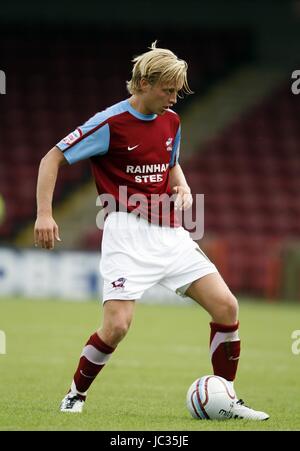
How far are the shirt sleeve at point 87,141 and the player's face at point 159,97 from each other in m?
0.29

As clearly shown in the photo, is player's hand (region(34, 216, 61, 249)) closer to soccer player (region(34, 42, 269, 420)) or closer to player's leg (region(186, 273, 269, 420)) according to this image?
soccer player (region(34, 42, 269, 420))

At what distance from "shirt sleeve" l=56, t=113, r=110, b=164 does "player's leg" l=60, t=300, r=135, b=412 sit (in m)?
0.88

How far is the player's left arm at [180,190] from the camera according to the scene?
6.38 metres

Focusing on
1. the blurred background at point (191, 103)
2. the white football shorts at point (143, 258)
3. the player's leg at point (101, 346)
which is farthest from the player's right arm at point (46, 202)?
the blurred background at point (191, 103)

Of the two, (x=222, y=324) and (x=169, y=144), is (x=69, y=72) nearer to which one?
(x=169, y=144)

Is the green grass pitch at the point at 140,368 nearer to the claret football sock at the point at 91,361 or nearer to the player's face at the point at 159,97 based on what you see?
the claret football sock at the point at 91,361

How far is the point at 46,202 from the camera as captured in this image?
6.12 metres

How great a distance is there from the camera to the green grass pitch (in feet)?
20.2

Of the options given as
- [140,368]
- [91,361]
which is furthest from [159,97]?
[140,368]

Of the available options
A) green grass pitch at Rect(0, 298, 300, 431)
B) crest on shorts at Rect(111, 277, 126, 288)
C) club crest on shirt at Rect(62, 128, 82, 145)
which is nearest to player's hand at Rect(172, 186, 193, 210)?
crest on shorts at Rect(111, 277, 126, 288)

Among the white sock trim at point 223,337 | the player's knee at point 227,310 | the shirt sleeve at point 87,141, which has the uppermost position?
the shirt sleeve at point 87,141

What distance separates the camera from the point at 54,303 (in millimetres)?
16312

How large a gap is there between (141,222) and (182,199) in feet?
0.98
